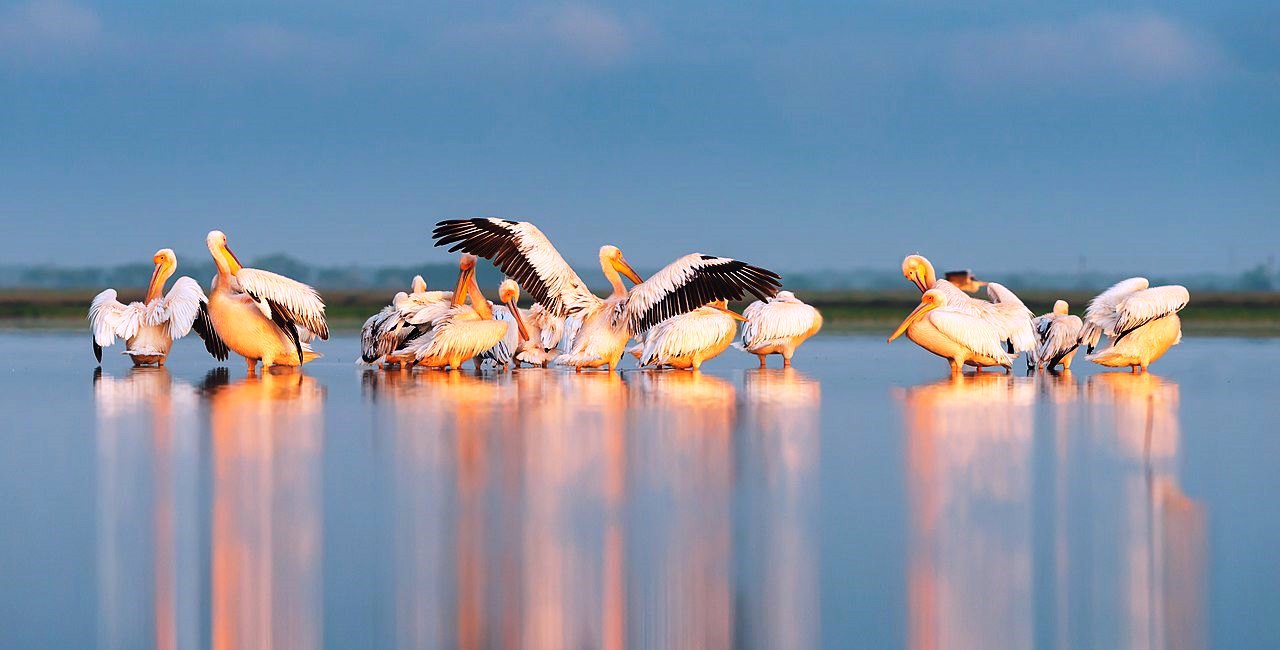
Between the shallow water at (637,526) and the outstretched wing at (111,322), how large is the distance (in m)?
4.16

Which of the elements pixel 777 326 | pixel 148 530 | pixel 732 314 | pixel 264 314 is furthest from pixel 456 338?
pixel 148 530

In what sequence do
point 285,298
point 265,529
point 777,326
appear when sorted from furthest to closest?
1. point 777,326
2. point 285,298
3. point 265,529

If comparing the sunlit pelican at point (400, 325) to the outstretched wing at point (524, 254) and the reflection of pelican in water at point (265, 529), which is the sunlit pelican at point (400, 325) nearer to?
the outstretched wing at point (524, 254)

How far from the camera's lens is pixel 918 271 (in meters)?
14.7

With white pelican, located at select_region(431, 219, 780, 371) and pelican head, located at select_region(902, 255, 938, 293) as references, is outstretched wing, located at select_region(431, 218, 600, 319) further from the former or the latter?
pelican head, located at select_region(902, 255, 938, 293)

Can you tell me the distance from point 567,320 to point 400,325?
1.36 metres

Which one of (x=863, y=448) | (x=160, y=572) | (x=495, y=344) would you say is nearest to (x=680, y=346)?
(x=495, y=344)

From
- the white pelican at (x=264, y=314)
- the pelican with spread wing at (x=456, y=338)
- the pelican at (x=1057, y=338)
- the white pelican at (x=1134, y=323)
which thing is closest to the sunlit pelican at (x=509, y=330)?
the pelican with spread wing at (x=456, y=338)

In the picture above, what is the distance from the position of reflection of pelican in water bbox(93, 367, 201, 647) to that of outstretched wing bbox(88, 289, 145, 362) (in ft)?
16.1

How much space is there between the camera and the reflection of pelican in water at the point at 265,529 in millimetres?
3664

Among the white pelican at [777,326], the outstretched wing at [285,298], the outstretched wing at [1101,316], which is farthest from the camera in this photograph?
the white pelican at [777,326]

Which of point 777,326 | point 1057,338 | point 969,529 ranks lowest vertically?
point 969,529

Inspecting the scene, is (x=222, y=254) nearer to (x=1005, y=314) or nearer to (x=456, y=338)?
(x=456, y=338)

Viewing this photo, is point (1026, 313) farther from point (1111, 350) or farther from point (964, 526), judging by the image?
point (964, 526)
